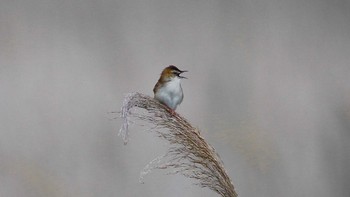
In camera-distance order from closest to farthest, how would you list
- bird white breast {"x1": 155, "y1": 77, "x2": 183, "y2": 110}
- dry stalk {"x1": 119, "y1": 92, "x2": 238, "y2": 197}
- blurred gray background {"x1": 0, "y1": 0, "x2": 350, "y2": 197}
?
dry stalk {"x1": 119, "y1": 92, "x2": 238, "y2": 197} → bird white breast {"x1": 155, "y1": 77, "x2": 183, "y2": 110} → blurred gray background {"x1": 0, "y1": 0, "x2": 350, "y2": 197}

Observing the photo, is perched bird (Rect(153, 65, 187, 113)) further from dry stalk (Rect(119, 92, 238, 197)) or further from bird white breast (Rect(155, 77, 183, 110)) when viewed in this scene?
dry stalk (Rect(119, 92, 238, 197))

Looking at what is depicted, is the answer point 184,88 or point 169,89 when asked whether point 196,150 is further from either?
point 184,88

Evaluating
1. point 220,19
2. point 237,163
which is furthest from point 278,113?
point 220,19

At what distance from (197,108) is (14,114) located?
102 cm

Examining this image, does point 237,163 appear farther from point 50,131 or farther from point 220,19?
point 50,131

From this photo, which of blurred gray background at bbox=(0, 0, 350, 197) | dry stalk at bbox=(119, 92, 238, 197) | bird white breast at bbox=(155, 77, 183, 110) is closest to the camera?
dry stalk at bbox=(119, 92, 238, 197)

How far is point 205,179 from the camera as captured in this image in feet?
6.60

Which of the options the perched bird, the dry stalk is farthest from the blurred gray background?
the dry stalk

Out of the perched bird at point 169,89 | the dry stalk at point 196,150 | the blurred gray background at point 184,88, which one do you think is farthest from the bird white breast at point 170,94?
the blurred gray background at point 184,88

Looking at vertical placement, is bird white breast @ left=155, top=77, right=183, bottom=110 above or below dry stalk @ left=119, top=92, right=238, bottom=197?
above

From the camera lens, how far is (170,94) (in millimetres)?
2568

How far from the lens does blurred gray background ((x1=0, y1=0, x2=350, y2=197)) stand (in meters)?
3.25

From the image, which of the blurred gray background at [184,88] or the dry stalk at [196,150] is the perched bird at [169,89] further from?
the blurred gray background at [184,88]

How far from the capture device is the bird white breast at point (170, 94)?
8.42ft
